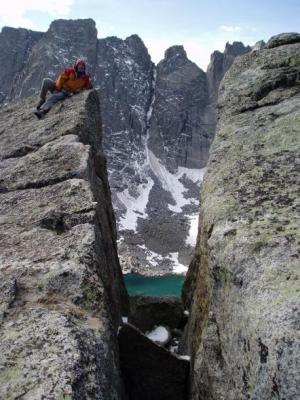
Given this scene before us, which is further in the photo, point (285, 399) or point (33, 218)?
point (33, 218)

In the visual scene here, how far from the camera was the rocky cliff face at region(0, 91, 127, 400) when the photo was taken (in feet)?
18.2

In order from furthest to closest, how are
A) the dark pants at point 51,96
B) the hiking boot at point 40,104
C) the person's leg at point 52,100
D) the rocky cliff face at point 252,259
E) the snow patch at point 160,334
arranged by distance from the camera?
the hiking boot at point 40,104 < the dark pants at point 51,96 < the person's leg at point 52,100 < the snow patch at point 160,334 < the rocky cliff face at point 252,259

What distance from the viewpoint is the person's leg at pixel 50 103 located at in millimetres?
16141

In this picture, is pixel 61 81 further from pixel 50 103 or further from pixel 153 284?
pixel 153 284

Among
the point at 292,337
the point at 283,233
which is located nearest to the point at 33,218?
the point at 283,233

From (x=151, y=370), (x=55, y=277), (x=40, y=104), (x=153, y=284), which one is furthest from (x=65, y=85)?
(x=153, y=284)

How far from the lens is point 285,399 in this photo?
481 centimetres

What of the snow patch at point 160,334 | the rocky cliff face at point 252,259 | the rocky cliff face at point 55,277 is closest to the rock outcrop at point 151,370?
the rocky cliff face at point 252,259

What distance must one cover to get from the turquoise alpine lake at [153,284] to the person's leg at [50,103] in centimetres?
12451

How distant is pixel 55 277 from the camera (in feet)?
24.6

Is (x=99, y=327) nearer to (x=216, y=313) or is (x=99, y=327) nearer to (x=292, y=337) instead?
(x=216, y=313)

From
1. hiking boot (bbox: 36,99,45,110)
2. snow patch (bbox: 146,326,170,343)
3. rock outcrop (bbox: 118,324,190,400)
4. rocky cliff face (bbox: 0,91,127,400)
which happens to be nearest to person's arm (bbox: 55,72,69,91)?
hiking boot (bbox: 36,99,45,110)

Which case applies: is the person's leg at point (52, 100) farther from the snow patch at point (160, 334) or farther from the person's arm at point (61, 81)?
the snow patch at point (160, 334)

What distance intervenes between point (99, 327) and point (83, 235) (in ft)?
7.99
